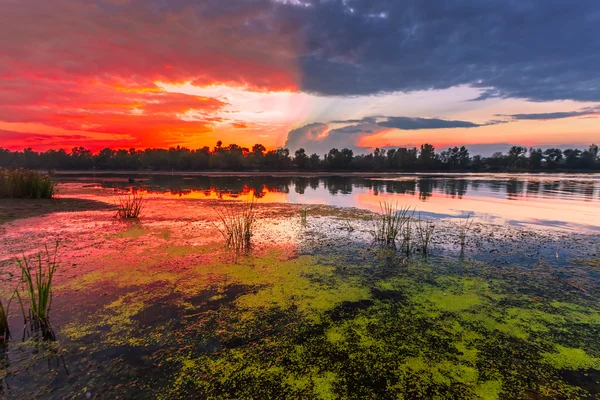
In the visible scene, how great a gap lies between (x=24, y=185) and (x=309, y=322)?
17737 millimetres

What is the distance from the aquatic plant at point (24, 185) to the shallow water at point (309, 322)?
30.9 feet

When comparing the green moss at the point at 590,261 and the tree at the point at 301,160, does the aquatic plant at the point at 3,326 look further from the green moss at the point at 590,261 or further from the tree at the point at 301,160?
the tree at the point at 301,160

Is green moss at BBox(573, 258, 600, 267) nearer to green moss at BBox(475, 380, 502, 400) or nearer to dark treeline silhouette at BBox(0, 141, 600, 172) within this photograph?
green moss at BBox(475, 380, 502, 400)

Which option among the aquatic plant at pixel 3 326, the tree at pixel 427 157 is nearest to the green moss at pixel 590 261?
the aquatic plant at pixel 3 326

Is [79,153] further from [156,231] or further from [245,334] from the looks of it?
[245,334]

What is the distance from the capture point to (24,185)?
14.4 meters

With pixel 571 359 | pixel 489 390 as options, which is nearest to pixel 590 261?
pixel 571 359

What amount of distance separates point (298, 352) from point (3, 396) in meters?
2.61

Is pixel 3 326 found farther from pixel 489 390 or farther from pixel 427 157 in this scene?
pixel 427 157

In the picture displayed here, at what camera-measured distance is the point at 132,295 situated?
14.5 ft

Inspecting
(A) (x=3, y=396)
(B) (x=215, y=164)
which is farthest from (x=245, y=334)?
(B) (x=215, y=164)

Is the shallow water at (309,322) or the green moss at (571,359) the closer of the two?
the shallow water at (309,322)

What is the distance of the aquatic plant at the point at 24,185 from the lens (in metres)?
14.1

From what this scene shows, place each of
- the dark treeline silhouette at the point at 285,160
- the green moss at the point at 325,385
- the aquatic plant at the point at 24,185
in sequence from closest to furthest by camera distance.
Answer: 1. the green moss at the point at 325,385
2. the aquatic plant at the point at 24,185
3. the dark treeline silhouette at the point at 285,160
